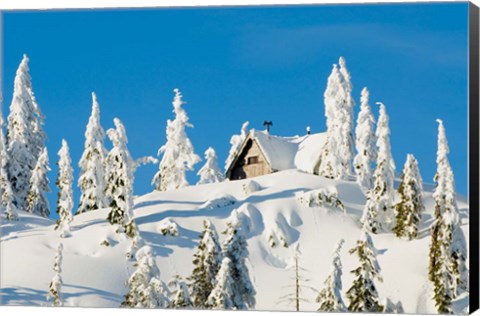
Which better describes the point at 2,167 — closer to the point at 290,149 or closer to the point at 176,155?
the point at 176,155

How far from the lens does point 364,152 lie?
3344cm

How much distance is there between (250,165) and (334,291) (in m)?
9.74

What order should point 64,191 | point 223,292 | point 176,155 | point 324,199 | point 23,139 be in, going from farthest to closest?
point 23,139 < point 176,155 < point 64,191 < point 324,199 < point 223,292

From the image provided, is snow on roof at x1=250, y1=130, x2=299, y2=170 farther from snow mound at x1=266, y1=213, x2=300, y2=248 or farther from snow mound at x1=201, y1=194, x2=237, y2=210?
snow mound at x1=266, y1=213, x2=300, y2=248

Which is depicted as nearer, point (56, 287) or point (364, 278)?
point (364, 278)

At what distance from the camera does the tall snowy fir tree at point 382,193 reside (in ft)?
100

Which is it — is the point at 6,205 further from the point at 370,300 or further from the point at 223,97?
the point at 370,300

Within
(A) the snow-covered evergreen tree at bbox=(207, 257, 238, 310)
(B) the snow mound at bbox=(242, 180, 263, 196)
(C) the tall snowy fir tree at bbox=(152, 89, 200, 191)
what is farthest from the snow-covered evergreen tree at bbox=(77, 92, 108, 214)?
(A) the snow-covered evergreen tree at bbox=(207, 257, 238, 310)

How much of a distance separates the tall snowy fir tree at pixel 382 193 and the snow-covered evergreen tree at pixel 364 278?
999 millimetres

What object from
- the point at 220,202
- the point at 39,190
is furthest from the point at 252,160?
the point at 39,190

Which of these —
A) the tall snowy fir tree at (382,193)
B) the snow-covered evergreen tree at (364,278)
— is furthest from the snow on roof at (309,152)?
the snow-covered evergreen tree at (364,278)

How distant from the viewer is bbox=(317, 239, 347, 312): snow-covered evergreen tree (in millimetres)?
28781

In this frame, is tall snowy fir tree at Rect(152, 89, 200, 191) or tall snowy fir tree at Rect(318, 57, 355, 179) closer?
tall snowy fir tree at Rect(318, 57, 355, 179)

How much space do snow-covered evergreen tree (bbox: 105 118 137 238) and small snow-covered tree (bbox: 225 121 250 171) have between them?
273 cm
